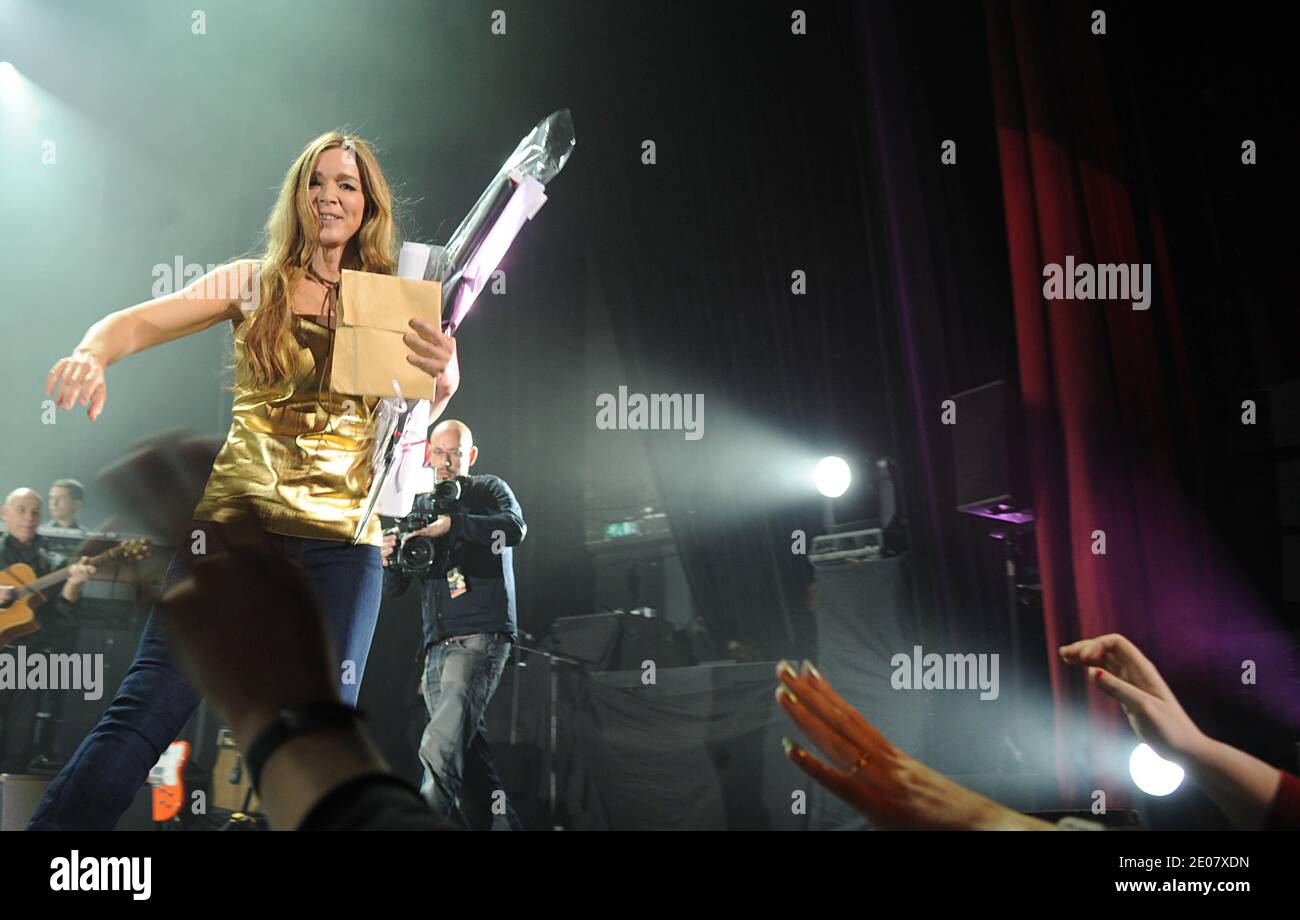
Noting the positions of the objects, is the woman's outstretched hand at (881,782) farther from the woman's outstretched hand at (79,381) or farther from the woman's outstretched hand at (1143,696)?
the woman's outstretched hand at (79,381)

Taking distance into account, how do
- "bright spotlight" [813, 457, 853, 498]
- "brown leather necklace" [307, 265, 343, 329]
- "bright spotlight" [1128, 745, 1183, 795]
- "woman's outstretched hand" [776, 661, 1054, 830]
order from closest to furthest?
"woman's outstretched hand" [776, 661, 1054, 830]
"brown leather necklace" [307, 265, 343, 329]
"bright spotlight" [1128, 745, 1183, 795]
"bright spotlight" [813, 457, 853, 498]

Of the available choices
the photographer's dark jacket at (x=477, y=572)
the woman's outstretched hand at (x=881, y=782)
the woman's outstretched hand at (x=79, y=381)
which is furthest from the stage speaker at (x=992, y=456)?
the woman's outstretched hand at (x=881, y=782)

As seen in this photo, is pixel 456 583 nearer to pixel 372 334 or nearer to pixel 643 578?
pixel 643 578

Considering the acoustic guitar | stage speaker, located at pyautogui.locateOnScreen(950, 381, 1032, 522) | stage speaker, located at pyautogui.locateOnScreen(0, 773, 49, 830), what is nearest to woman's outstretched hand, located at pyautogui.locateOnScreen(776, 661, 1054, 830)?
stage speaker, located at pyautogui.locateOnScreen(950, 381, 1032, 522)

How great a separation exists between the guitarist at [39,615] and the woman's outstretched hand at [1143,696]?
11.6 feet

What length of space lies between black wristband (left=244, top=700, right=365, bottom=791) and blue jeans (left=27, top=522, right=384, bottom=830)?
106 centimetres

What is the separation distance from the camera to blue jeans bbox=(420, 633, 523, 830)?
3.07 meters

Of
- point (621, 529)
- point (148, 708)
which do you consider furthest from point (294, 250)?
point (621, 529)

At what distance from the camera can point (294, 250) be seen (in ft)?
6.64

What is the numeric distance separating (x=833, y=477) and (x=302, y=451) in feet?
7.24

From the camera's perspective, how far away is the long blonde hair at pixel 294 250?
1880 millimetres

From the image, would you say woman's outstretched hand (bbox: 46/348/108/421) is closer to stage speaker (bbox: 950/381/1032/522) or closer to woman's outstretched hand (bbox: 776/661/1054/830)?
woman's outstretched hand (bbox: 776/661/1054/830)

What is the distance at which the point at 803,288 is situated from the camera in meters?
3.85
